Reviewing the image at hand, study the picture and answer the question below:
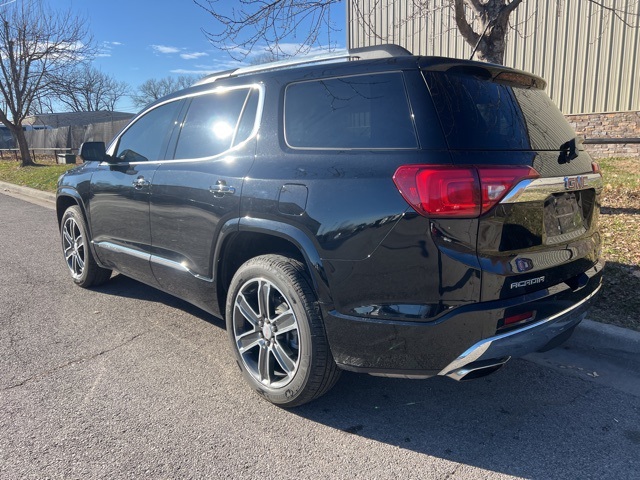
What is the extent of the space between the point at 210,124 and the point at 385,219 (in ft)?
5.89

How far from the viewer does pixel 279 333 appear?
2916mm

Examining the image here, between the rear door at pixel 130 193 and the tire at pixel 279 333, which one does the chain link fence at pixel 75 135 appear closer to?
the rear door at pixel 130 193

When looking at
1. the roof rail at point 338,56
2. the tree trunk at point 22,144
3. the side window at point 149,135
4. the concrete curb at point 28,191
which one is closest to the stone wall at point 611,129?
the roof rail at point 338,56

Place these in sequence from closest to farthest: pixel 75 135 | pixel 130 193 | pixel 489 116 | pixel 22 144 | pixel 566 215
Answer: pixel 489 116 → pixel 566 215 → pixel 130 193 → pixel 22 144 → pixel 75 135

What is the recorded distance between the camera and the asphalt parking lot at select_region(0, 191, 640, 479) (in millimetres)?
2430

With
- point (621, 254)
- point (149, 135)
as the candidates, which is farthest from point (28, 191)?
point (621, 254)

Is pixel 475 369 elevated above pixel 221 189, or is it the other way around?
pixel 221 189

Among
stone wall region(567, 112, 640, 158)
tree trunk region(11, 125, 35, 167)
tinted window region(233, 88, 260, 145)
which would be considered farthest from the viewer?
tree trunk region(11, 125, 35, 167)

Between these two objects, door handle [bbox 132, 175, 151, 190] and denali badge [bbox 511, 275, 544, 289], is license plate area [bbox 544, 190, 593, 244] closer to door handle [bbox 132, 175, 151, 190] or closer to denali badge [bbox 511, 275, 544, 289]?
denali badge [bbox 511, 275, 544, 289]

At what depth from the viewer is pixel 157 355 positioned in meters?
3.62

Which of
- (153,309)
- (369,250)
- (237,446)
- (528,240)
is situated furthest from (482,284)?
(153,309)

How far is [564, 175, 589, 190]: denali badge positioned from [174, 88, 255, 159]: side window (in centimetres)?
201

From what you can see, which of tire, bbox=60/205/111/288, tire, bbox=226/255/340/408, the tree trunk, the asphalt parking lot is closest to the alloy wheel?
tire, bbox=226/255/340/408

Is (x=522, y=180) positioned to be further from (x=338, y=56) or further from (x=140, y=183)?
(x=140, y=183)
